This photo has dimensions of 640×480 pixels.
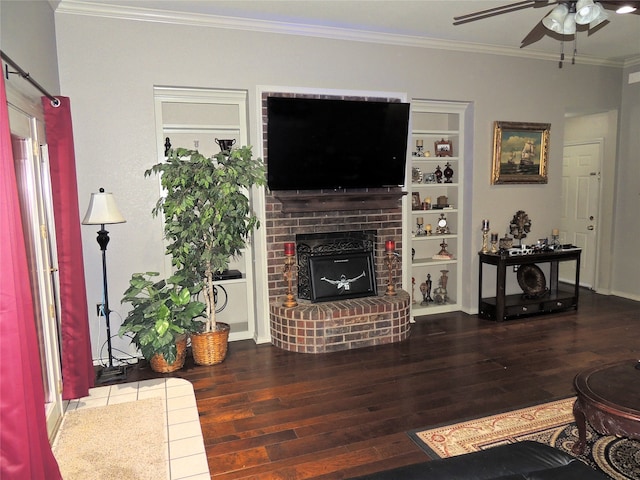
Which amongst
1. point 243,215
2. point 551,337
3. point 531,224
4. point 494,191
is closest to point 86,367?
point 243,215

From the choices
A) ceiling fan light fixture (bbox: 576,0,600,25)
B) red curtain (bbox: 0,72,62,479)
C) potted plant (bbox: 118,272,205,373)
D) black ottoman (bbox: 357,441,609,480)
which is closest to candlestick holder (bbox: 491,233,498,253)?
ceiling fan light fixture (bbox: 576,0,600,25)

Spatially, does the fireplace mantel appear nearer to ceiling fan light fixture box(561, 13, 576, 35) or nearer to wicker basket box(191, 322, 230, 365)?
wicker basket box(191, 322, 230, 365)

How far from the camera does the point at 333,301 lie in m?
4.48

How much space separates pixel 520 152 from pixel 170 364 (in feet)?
14.8

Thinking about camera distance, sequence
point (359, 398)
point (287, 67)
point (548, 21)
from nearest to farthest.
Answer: point (548, 21) < point (359, 398) < point (287, 67)

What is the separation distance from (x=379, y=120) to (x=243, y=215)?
67.0 inches

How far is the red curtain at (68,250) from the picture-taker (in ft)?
Result: 9.99

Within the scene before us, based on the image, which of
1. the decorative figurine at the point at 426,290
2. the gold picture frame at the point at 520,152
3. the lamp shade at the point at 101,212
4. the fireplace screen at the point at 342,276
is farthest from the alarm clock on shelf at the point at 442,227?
the lamp shade at the point at 101,212

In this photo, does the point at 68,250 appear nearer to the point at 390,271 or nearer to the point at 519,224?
the point at 390,271

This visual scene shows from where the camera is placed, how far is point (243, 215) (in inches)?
150

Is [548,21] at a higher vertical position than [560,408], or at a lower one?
higher

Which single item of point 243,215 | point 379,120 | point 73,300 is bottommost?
point 73,300

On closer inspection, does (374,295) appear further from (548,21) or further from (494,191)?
(548,21)

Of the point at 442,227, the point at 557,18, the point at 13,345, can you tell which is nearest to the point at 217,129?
the point at 442,227
